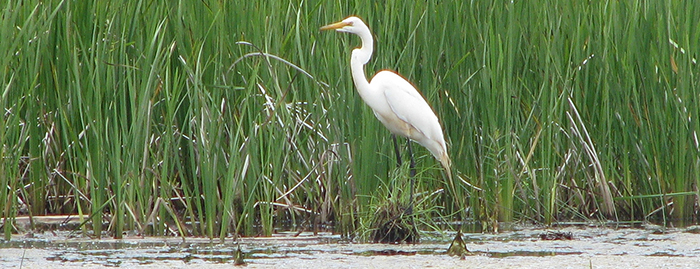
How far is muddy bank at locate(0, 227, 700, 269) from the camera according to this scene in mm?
4020

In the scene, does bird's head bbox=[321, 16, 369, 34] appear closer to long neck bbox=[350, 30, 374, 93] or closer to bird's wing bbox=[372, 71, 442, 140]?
long neck bbox=[350, 30, 374, 93]

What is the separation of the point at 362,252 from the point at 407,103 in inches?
41.4

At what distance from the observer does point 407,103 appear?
16.9 ft

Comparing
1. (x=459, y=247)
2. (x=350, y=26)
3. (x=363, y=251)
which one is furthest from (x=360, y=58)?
(x=459, y=247)

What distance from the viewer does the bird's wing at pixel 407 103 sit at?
5.07 meters

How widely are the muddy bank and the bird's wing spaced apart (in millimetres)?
573

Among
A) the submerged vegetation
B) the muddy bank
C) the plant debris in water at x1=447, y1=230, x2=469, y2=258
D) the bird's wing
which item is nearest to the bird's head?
the submerged vegetation

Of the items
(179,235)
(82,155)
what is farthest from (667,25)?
(82,155)

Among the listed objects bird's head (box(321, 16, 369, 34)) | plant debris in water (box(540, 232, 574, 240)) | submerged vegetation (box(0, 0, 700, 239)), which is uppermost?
bird's head (box(321, 16, 369, 34))

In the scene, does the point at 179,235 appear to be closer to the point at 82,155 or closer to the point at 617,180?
the point at 82,155

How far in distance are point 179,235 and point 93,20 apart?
45.0 inches

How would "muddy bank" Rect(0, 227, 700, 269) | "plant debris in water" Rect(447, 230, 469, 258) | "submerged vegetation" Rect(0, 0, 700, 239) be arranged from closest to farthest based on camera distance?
"muddy bank" Rect(0, 227, 700, 269), "plant debris in water" Rect(447, 230, 469, 258), "submerged vegetation" Rect(0, 0, 700, 239)

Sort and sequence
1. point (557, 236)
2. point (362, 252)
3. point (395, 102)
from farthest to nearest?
point (395, 102) < point (557, 236) < point (362, 252)

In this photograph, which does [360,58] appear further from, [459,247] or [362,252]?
→ [459,247]
